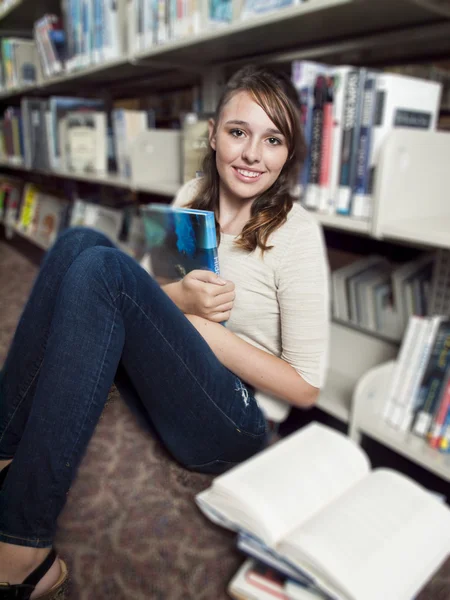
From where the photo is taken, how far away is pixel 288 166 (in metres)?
0.19

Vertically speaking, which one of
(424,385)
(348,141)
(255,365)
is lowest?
(424,385)

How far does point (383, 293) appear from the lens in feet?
4.25

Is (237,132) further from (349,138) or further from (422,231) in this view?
(422,231)

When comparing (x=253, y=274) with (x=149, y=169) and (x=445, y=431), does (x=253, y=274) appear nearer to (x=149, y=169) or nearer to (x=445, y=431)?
(x=149, y=169)

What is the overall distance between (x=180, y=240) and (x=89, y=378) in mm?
58

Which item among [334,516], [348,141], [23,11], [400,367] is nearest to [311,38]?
[348,141]

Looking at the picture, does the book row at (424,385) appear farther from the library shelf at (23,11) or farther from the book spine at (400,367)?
the library shelf at (23,11)

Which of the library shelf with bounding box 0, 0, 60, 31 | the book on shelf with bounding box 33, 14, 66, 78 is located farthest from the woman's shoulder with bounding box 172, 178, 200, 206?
the library shelf with bounding box 0, 0, 60, 31

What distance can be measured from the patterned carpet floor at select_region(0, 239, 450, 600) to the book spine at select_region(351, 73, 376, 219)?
57cm

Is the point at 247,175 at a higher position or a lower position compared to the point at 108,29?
lower

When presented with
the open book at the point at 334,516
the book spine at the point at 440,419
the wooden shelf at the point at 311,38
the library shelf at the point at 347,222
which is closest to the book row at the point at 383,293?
the book spine at the point at 440,419

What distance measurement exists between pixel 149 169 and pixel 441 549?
514mm

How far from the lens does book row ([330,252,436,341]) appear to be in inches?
47.8

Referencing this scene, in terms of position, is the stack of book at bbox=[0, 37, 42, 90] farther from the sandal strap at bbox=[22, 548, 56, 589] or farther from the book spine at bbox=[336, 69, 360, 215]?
the sandal strap at bbox=[22, 548, 56, 589]
